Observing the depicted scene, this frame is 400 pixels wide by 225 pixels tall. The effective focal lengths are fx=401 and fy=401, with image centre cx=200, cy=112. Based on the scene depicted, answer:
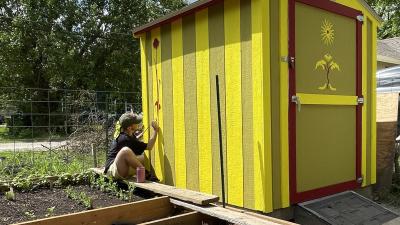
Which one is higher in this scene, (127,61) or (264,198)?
(127,61)

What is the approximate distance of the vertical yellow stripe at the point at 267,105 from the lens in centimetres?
404

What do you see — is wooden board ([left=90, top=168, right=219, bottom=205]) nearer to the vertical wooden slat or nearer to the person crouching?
the person crouching

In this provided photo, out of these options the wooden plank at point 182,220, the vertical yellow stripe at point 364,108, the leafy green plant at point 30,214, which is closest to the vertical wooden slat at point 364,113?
the vertical yellow stripe at point 364,108

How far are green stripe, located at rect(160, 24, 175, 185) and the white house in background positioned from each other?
61.4ft

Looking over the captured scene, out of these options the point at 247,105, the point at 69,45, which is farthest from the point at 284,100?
the point at 69,45

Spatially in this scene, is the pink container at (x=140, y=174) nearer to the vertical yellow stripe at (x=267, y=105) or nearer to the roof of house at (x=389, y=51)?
the vertical yellow stripe at (x=267, y=105)

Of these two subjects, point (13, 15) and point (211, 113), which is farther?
point (13, 15)

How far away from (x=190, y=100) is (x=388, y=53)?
21628 mm

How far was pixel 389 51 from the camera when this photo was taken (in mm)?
24016

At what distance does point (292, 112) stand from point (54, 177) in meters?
3.34

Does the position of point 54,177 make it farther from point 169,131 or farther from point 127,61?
point 127,61

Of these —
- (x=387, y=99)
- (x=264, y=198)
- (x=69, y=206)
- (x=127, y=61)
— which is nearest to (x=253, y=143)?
(x=264, y=198)

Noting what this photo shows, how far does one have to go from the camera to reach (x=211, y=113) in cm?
469

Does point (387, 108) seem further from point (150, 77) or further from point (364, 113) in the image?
point (150, 77)
